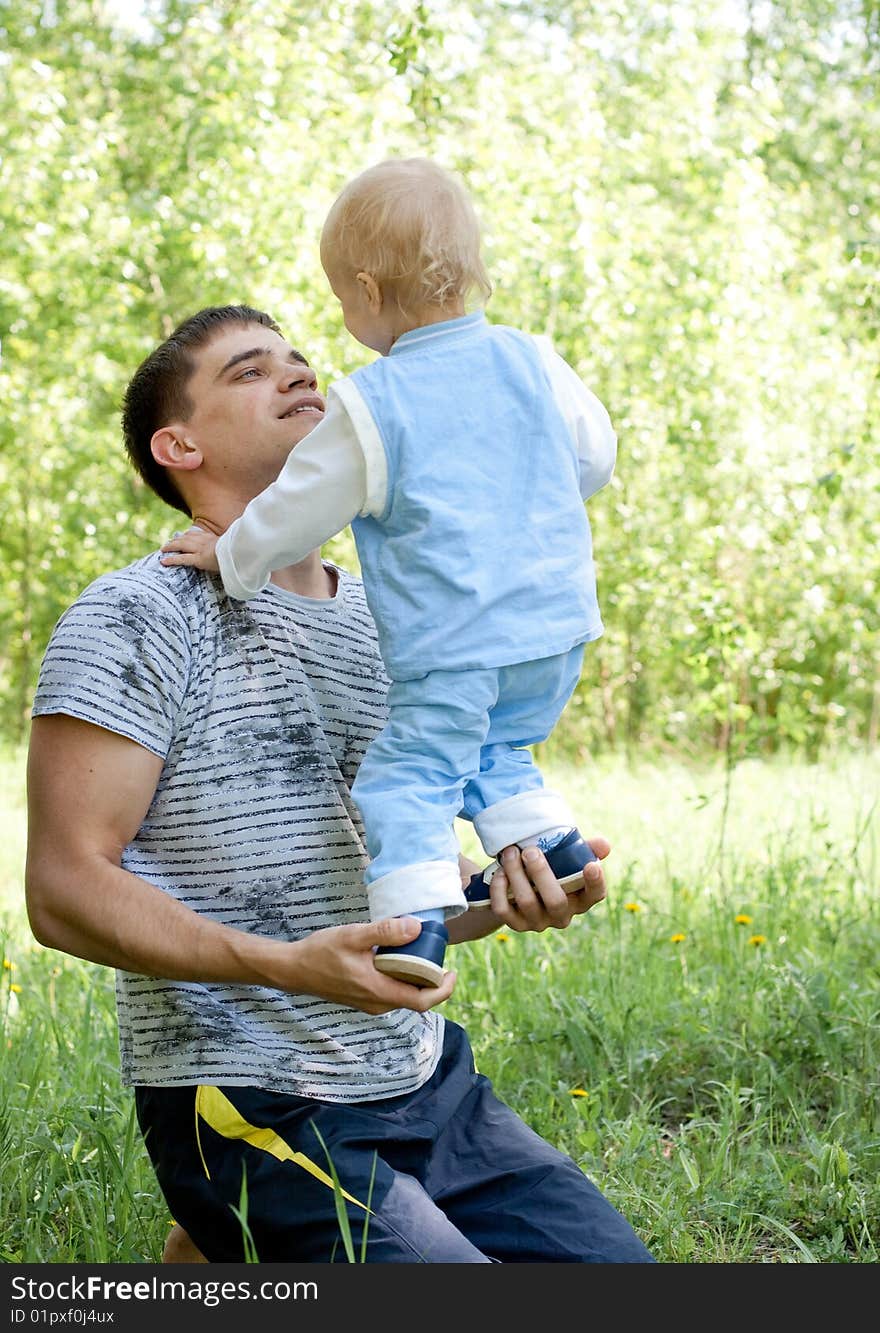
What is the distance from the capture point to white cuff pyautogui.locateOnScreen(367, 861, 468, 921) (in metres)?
1.91

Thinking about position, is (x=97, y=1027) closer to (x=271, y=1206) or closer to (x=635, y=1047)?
(x=635, y=1047)

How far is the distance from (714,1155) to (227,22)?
9.39 metres

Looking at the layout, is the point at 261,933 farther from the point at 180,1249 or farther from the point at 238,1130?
the point at 180,1249

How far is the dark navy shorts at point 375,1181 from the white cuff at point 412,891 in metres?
0.29

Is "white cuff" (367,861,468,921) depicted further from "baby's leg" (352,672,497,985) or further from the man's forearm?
the man's forearm

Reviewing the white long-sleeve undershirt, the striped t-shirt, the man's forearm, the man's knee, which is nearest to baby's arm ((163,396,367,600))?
the white long-sleeve undershirt

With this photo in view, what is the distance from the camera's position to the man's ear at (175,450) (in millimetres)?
2311

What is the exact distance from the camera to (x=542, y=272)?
8672 millimetres

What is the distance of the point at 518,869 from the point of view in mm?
2066

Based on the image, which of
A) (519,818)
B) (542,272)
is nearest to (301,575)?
(519,818)

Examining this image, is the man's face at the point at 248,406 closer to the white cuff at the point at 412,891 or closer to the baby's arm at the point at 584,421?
the baby's arm at the point at 584,421

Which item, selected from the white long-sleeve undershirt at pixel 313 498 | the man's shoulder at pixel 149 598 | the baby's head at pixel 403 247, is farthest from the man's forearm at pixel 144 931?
the baby's head at pixel 403 247

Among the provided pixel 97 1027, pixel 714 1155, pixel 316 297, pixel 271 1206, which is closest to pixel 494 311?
pixel 316 297

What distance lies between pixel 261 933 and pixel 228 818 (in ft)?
0.55
